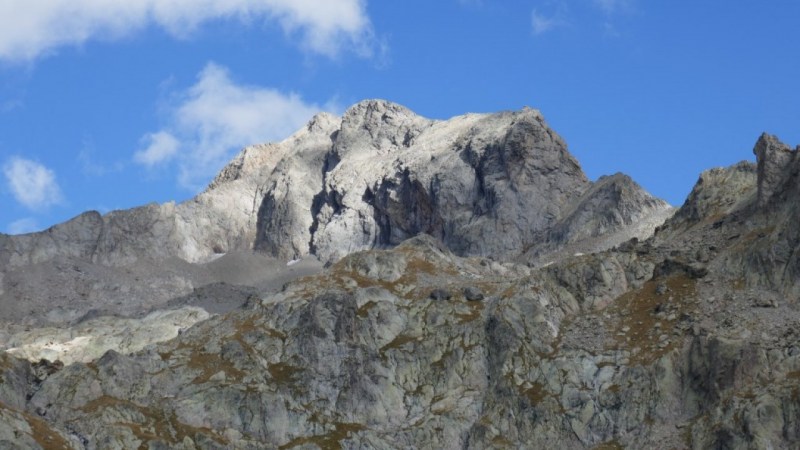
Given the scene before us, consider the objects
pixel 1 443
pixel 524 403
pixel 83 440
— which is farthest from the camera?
pixel 524 403

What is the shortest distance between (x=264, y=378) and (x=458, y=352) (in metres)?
28.1

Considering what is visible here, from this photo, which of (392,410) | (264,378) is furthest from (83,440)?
(392,410)

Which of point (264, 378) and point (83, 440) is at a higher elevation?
point (264, 378)

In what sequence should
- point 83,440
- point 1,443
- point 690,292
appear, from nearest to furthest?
1. point 1,443
2. point 83,440
3. point 690,292

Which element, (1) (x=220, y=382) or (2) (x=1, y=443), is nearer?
(2) (x=1, y=443)

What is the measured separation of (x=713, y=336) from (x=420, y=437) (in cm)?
4115

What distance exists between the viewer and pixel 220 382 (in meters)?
192

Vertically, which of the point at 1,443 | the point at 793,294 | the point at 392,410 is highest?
the point at 793,294

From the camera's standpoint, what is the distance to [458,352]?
199625 millimetres

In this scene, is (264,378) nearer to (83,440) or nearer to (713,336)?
(83,440)

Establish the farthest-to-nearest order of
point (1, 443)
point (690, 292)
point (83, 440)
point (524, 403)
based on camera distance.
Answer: point (690, 292), point (524, 403), point (83, 440), point (1, 443)

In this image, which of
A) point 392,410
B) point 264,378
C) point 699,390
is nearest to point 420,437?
point 392,410

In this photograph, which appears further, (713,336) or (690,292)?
(690,292)

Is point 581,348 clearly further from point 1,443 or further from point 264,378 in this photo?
point 1,443
